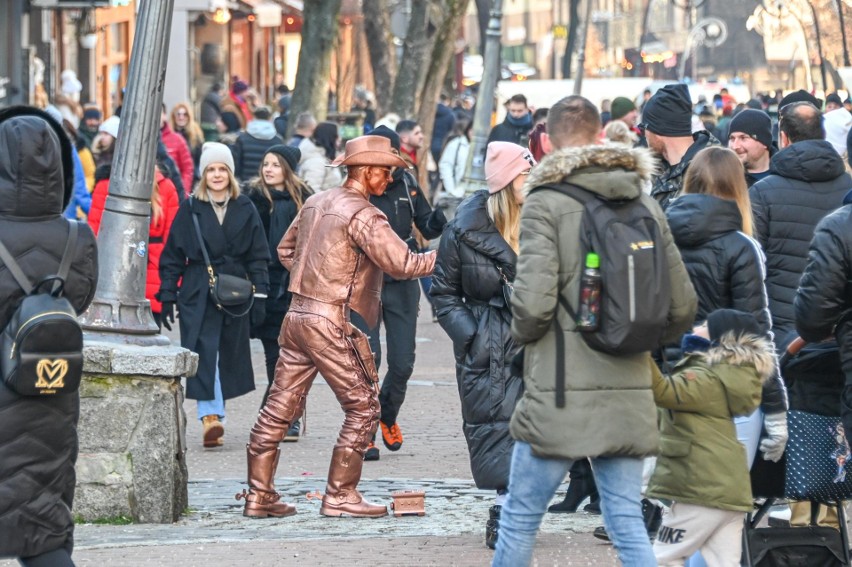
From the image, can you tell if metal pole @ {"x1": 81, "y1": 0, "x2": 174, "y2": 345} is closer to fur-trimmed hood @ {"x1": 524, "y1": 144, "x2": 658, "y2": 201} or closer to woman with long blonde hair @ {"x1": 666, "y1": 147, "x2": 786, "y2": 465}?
woman with long blonde hair @ {"x1": 666, "y1": 147, "x2": 786, "y2": 465}

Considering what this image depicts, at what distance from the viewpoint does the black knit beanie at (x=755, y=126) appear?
328 inches

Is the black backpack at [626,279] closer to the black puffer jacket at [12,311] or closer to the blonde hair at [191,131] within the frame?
the black puffer jacket at [12,311]

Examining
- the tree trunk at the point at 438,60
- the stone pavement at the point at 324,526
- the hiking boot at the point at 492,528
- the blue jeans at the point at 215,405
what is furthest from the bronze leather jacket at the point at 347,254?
the tree trunk at the point at 438,60

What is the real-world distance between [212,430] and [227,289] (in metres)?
0.88

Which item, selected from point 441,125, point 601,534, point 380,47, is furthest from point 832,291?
point 380,47

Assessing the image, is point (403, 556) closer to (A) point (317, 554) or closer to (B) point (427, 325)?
(A) point (317, 554)

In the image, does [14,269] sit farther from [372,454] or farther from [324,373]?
[372,454]

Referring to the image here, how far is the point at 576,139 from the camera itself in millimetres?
5504

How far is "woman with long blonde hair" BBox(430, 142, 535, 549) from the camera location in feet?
22.5

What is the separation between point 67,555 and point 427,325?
437 inches

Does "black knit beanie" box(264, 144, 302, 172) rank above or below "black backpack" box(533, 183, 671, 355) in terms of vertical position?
above

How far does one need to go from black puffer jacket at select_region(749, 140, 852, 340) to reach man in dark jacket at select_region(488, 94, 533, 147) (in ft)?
38.2

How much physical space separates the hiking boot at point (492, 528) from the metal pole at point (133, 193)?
1.84 metres

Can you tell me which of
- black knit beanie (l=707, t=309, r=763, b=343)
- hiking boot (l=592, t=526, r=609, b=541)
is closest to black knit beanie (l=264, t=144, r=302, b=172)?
hiking boot (l=592, t=526, r=609, b=541)
